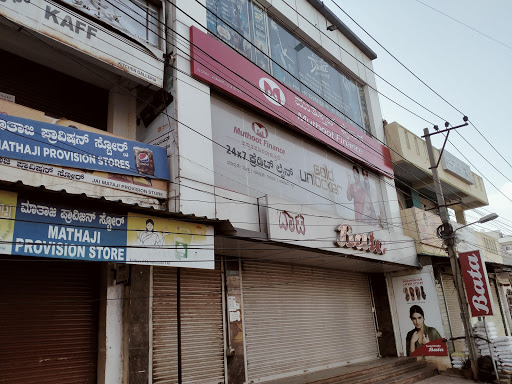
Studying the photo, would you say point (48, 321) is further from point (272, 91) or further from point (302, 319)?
point (272, 91)

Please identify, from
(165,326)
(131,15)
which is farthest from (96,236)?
(131,15)

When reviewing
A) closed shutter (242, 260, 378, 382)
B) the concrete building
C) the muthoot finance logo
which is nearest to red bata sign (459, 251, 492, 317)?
the concrete building

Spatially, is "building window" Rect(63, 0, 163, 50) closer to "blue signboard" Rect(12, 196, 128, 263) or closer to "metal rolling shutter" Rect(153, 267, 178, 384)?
"blue signboard" Rect(12, 196, 128, 263)

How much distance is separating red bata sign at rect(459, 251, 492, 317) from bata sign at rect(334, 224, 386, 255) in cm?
260

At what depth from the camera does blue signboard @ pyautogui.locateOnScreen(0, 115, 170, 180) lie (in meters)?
5.98

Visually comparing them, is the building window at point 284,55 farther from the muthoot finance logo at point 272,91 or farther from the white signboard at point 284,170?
the white signboard at point 284,170

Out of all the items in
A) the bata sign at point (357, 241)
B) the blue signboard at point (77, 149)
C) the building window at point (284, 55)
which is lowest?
the bata sign at point (357, 241)

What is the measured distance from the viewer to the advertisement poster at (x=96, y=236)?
203 inches

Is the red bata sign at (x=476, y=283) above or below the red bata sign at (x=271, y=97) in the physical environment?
below

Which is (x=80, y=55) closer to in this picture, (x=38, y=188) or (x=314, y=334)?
(x=38, y=188)

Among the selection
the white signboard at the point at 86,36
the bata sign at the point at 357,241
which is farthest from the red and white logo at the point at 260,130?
the bata sign at the point at 357,241

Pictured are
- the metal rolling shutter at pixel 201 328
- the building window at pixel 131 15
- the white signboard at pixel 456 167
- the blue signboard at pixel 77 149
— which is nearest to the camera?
the blue signboard at pixel 77 149

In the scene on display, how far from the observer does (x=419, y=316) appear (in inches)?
551

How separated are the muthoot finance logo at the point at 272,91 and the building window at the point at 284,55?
56 centimetres
